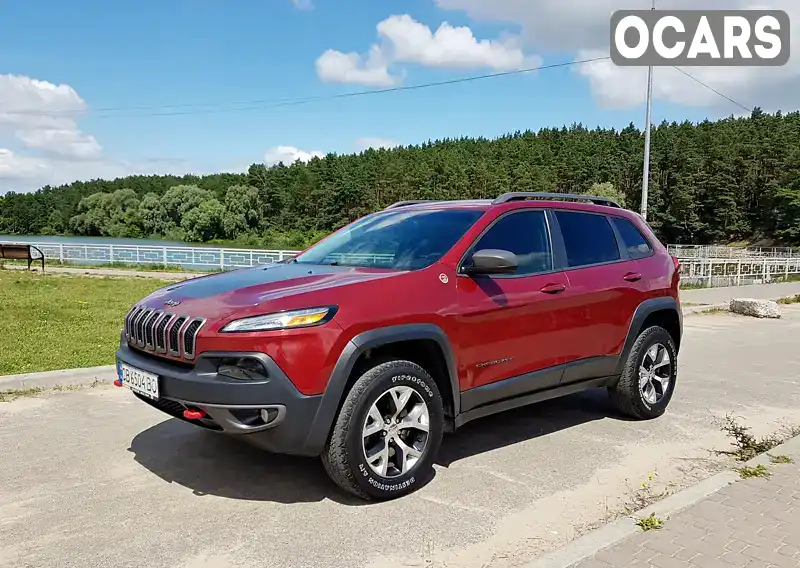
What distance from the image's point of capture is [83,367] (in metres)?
6.71

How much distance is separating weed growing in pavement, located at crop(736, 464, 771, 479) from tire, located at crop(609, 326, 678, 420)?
128 cm

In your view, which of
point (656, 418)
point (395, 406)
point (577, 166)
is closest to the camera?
point (395, 406)

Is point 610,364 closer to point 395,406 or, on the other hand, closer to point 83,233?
point 395,406

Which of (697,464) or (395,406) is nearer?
(395,406)

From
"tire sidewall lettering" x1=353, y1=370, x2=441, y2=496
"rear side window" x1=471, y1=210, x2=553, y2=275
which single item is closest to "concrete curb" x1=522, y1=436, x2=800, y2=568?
"tire sidewall lettering" x1=353, y1=370, x2=441, y2=496

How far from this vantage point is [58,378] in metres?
6.32

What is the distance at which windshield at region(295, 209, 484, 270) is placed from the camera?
4387 mm

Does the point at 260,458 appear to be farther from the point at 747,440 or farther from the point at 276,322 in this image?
the point at 747,440

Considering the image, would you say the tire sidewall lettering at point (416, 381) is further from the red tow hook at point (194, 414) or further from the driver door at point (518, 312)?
the red tow hook at point (194, 414)

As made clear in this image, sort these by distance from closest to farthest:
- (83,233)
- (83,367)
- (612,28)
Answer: (83,367) → (612,28) → (83,233)

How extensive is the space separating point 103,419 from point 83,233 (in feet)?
250

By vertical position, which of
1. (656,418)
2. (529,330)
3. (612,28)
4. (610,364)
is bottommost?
(656,418)

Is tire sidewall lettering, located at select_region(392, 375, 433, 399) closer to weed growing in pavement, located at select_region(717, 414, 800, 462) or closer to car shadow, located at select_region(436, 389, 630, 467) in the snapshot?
car shadow, located at select_region(436, 389, 630, 467)

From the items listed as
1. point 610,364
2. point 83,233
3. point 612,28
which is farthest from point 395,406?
point 83,233
